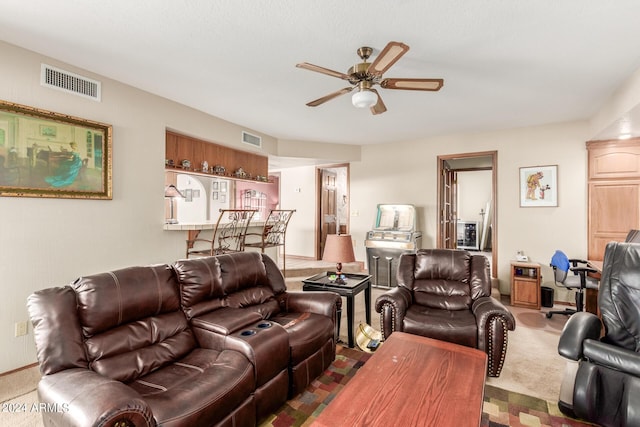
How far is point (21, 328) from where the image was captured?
2.55 m

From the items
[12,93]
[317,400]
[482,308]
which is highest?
[12,93]

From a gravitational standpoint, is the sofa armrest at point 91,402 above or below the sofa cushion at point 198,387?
above

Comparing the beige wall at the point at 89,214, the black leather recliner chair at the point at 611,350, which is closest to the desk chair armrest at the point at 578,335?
the black leather recliner chair at the point at 611,350

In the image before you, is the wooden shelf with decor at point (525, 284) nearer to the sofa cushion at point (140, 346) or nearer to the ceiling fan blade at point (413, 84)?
the ceiling fan blade at point (413, 84)

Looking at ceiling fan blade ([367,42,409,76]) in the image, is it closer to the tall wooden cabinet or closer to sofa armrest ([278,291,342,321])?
sofa armrest ([278,291,342,321])

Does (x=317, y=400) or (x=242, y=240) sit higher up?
(x=242, y=240)

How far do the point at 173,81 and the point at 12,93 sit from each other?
1.24 metres

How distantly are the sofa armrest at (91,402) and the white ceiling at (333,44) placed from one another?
2161 millimetres

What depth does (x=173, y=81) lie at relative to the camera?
10.4 feet

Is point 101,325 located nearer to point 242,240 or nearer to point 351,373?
point 351,373

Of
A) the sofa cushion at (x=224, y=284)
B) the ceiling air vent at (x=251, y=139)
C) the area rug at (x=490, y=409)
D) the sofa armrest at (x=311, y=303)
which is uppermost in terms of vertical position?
the ceiling air vent at (x=251, y=139)

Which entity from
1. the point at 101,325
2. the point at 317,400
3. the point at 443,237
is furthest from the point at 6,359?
the point at 443,237

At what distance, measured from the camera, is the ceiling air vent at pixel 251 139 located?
4883 millimetres

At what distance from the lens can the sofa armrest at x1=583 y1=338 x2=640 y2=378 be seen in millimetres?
1748
